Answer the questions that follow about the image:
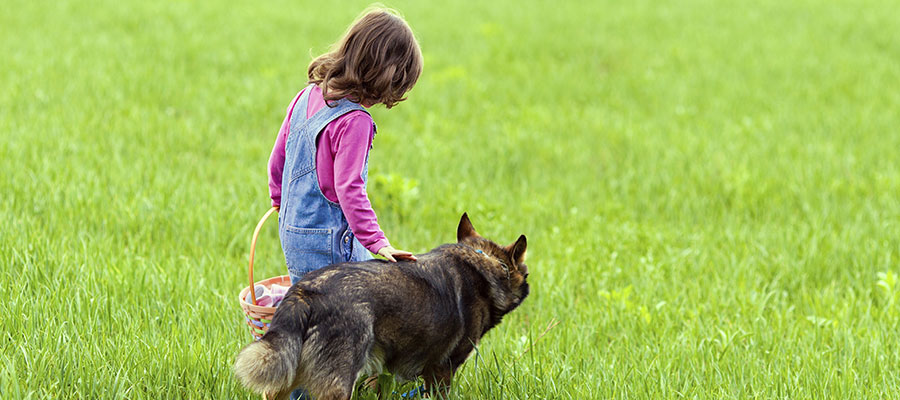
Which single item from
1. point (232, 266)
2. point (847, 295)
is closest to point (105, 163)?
point (232, 266)

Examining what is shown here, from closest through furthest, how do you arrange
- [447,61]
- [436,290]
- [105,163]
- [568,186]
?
[436,290], [105,163], [568,186], [447,61]

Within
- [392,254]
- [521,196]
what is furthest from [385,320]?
[521,196]

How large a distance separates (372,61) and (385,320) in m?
1.03

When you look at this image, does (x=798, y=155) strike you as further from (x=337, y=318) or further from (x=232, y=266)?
(x=337, y=318)

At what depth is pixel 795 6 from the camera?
16234mm

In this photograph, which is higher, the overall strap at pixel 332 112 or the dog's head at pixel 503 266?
the overall strap at pixel 332 112

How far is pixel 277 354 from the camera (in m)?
2.49

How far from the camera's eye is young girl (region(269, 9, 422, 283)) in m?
2.96

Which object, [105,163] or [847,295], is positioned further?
[105,163]

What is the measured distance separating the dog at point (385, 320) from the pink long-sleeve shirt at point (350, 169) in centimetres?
15

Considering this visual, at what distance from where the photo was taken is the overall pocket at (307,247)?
314 cm

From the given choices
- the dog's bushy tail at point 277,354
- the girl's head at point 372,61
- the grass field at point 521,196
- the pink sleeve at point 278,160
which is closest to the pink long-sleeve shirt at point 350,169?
the girl's head at point 372,61

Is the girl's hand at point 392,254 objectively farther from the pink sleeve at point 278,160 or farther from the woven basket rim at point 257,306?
the pink sleeve at point 278,160

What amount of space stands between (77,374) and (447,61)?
8.70 metres
